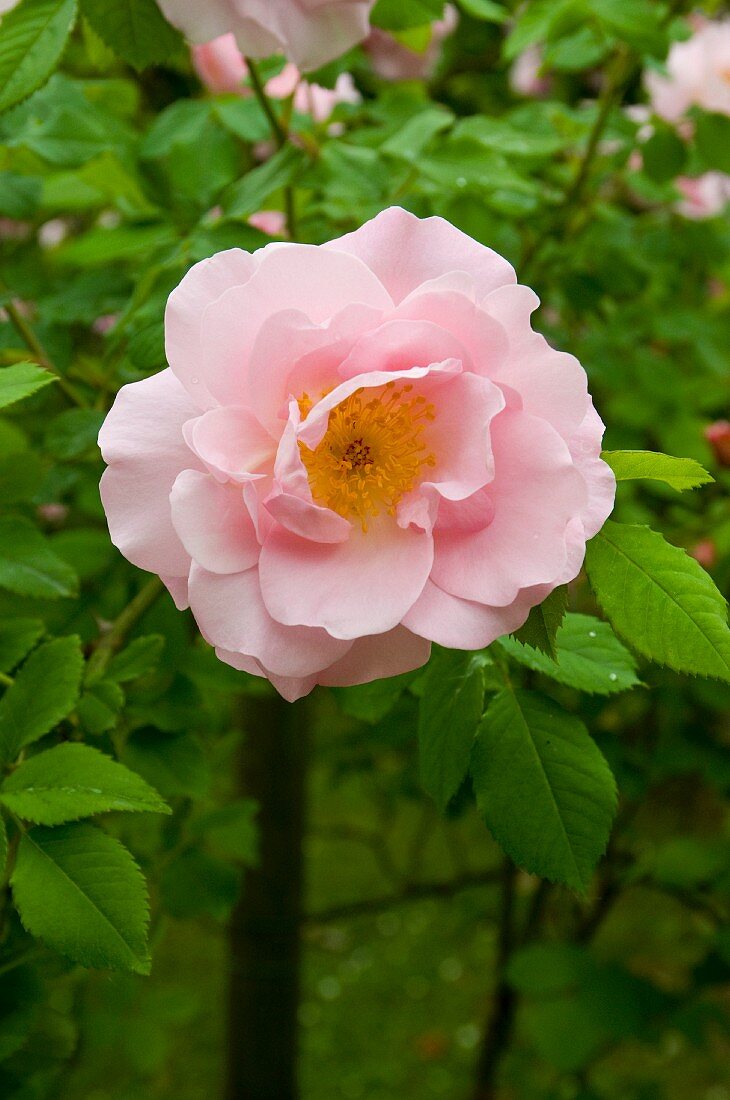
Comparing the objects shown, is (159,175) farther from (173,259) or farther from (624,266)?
(624,266)

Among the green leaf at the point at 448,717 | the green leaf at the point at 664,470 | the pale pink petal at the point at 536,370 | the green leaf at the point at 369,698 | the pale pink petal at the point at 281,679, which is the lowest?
the green leaf at the point at 369,698

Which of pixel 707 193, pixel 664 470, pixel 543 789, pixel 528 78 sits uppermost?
pixel 664 470

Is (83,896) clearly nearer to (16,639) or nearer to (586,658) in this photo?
(16,639)

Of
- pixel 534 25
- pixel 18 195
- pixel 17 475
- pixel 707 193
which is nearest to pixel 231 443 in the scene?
pixel 17 475

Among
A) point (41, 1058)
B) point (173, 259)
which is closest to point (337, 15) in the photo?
point (173, 259)

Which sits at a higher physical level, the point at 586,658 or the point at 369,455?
the point at 369,455

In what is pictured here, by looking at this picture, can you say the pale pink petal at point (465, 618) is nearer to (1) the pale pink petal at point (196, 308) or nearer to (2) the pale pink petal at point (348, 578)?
(2) the pale pink petal at point (348, 578)

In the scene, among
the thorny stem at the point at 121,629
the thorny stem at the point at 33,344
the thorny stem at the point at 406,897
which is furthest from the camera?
the thorny stem at the point at 406,897

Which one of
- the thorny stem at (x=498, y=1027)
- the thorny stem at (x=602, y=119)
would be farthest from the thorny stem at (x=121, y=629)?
the thorny stem at (x=498, y=1027)
